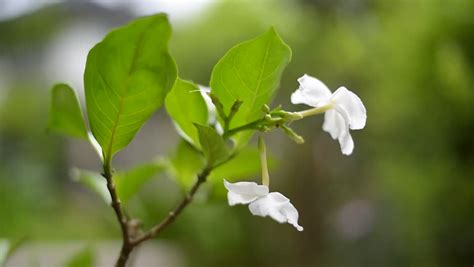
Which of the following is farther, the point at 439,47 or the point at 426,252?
the point at 426,252

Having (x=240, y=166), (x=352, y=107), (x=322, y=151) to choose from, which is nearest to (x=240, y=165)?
(x=240, y=166)

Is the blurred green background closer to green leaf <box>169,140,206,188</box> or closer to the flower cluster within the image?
green leaf <box>169,140,206,188</box>

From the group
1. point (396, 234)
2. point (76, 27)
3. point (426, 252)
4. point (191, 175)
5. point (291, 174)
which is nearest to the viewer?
point (191, 175)

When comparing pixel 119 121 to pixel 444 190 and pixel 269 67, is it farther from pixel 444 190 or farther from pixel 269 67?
pixel 444 190

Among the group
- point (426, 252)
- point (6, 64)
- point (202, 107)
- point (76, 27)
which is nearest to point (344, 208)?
point (426, 252)

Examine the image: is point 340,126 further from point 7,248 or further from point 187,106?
point 7,248

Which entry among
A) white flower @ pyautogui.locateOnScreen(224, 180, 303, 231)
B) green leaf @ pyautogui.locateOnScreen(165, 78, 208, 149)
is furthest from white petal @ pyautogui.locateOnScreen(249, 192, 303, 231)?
green leaf @ pyautogui.locateOnScreen(165, 78, 208, 149)
